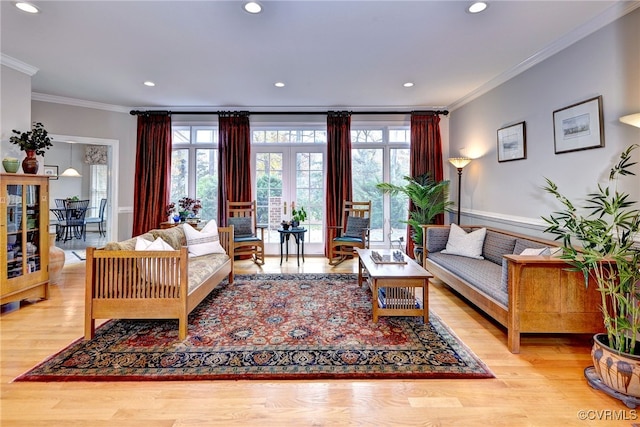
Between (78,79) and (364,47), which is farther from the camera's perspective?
(78,79)

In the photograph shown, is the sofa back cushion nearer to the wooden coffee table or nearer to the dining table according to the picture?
the wooden coffee table

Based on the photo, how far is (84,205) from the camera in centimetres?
755

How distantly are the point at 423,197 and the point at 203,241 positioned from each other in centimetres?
348

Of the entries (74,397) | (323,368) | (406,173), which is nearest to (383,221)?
(406,173)

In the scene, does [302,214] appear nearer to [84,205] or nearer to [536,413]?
[536,413]

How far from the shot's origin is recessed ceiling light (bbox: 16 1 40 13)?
2.53 metres

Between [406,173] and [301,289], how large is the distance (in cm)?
326

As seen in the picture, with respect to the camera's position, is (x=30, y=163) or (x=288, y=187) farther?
(x=288, y=187)

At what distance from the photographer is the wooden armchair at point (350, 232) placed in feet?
16.2

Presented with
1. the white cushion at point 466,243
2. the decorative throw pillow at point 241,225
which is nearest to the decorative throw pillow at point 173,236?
the decorative throw pillow at point 241,225

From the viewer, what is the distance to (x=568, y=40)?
2.98m

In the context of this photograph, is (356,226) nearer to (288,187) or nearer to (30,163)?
(288,187)

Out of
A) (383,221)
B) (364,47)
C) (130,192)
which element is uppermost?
(364,47)

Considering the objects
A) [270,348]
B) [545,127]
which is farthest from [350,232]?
[270,348]
